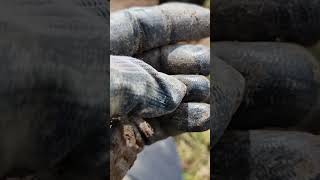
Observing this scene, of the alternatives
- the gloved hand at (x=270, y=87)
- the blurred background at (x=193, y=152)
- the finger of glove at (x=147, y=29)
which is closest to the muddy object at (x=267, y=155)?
the gloved hand at (x=270, y=87)

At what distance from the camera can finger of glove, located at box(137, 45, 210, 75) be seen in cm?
48

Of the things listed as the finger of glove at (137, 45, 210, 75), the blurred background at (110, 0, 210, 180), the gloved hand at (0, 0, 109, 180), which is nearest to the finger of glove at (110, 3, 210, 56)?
the finger of glove at (137, 45, 210, 75)

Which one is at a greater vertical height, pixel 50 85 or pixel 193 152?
pixel 50 85

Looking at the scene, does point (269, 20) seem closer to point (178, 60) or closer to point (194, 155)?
point (178, 60)

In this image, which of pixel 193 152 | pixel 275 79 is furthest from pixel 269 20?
pixel 193 152

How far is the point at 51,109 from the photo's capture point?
32cm

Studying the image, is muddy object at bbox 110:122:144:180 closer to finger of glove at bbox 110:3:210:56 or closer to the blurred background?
finger of glove at bbox 110:3:210:56

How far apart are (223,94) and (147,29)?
93 mm

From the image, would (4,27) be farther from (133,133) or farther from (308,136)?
(308,136)

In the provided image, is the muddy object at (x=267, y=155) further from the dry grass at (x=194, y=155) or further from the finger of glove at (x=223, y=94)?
the dry grass at (x=194, y=155)

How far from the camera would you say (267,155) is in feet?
1.54

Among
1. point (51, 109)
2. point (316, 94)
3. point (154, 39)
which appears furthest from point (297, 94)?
point (51, 109)

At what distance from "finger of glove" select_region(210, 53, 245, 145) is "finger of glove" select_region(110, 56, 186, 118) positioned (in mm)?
35

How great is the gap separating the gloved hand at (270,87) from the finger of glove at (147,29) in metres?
0.05
